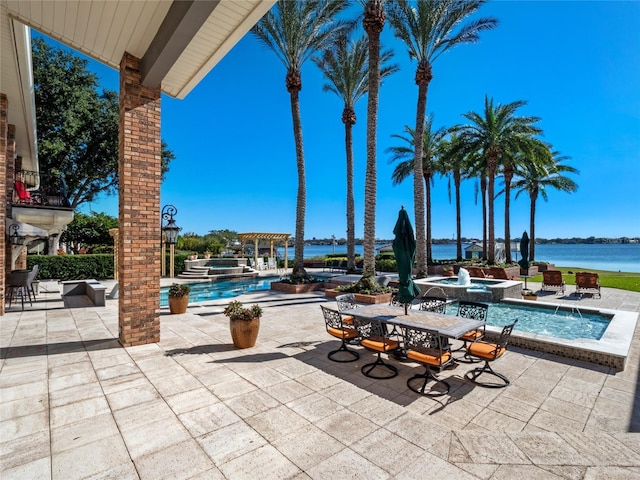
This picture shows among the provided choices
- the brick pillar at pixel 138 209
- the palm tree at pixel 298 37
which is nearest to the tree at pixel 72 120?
the palm tree at pixel 298 37

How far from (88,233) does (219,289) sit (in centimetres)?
1702

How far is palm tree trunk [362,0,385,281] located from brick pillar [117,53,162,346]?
812 centimetres

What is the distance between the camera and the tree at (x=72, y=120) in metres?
18.6

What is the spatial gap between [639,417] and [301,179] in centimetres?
1393

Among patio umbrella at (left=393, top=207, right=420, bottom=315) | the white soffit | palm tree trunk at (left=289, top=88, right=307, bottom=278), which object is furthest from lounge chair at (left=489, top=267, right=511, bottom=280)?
the white soffit

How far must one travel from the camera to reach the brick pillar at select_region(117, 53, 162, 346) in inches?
219

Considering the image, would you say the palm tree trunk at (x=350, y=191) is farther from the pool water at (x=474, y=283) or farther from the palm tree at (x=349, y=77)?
the pool water at (x=474, y=283)

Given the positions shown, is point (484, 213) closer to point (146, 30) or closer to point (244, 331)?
point (244, 331)

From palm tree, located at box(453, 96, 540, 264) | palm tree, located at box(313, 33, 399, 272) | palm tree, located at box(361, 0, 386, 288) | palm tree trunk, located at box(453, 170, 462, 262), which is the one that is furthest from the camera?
palm tree trunk, located at box(453, 170, 462, 262)

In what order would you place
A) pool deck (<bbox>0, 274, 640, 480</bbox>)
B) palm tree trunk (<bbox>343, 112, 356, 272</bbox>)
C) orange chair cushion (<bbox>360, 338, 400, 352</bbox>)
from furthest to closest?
palm tree trunk (<bbox>343, 112, 356, 272</bbox>), orange chair cushion (<bbox>360, 338, 400, 352</bbox>), pool deck (<bbox>0, 274, 640, 480</bbox>)

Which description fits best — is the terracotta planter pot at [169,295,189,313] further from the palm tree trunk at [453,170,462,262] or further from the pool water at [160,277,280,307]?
the palm tree trunk at [453,170,462,262]

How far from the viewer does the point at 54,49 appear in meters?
19.7

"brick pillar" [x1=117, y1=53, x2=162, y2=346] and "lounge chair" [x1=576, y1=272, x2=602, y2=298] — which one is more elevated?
"brick pillar" [x1=117, y1=53, x2=162, y2=346]

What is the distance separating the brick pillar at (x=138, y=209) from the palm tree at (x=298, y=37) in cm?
932
